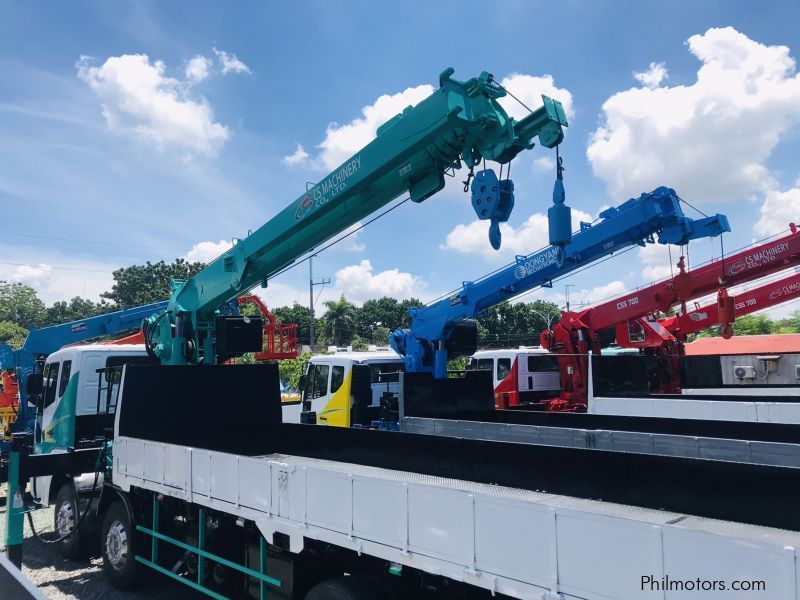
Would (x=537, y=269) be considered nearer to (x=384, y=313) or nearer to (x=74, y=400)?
(x=74, y=400)

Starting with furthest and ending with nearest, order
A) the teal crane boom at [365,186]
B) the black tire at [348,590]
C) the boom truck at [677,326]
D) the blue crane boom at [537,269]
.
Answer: the boom truck at [677,326], the blue crane boom at [537,269], the teal crane boom at [365,186], the black tire at [348,590]

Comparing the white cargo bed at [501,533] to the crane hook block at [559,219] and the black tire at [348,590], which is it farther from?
the crane hook block at [559,219]

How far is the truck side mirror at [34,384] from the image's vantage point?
7.98 metres

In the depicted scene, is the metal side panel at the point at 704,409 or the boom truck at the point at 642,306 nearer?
the metal side panel at the point at 704,409

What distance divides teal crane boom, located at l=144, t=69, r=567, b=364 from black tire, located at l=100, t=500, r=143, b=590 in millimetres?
2022

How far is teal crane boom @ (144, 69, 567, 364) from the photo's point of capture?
5.26m

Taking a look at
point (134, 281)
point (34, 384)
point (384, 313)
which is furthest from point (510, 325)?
point (34, 384)

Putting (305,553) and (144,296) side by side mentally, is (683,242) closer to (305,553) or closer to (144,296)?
(305,553)

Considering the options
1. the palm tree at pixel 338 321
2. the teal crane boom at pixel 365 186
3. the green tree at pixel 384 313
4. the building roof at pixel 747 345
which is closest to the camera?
the teal crane boom at pixel 365 186

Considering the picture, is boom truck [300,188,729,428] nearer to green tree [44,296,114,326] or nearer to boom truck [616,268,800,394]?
boom truck [616,268,800,394]

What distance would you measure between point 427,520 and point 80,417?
631 centimetres

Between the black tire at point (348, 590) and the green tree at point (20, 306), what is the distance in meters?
79.9

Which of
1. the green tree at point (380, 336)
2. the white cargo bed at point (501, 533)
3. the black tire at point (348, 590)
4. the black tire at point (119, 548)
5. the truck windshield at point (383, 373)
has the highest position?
the green tree at point (380, 336)

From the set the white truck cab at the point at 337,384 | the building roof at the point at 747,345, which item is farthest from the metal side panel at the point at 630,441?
the building roof at the point at 747,345
